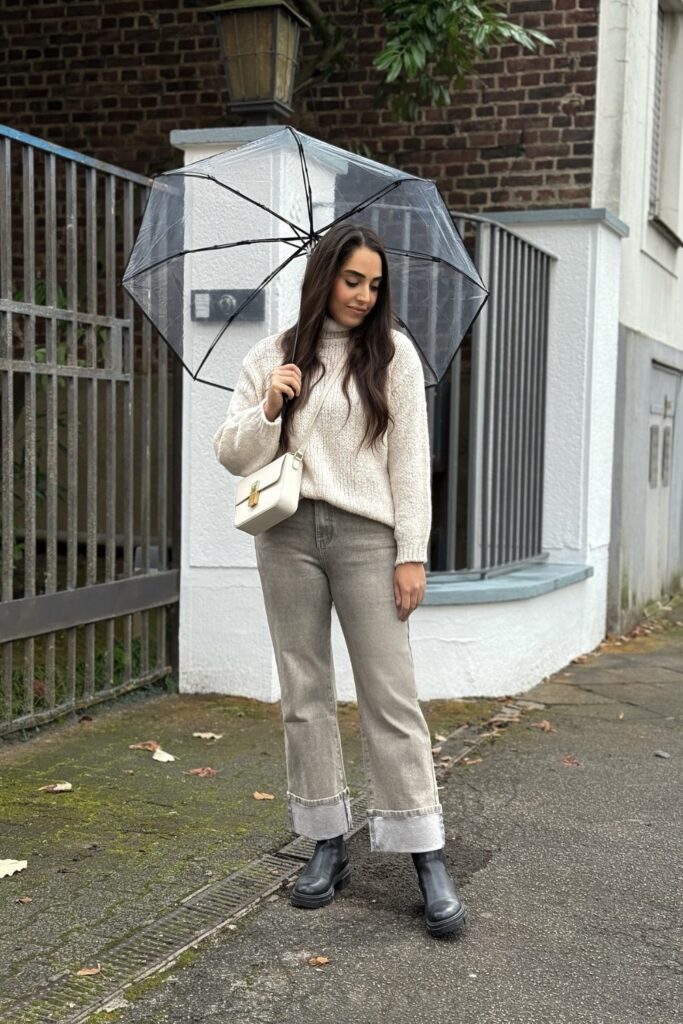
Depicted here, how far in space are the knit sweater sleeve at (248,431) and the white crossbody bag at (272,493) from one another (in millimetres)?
47

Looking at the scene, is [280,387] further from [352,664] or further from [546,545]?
[546,545]

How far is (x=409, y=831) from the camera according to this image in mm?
3531

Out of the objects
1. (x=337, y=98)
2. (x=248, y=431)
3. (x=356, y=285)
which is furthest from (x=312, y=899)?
(x=337, y=98)

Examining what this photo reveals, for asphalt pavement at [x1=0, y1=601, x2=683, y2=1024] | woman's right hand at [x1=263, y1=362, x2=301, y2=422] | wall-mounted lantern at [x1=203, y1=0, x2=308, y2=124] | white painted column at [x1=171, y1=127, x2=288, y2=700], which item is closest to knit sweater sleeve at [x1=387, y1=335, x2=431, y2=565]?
woman's right hand at [x1=263, y1=362, x2=301, y2=422]

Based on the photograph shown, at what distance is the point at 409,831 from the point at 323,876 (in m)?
0.31

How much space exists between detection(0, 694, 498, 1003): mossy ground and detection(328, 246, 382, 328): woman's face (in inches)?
65.9

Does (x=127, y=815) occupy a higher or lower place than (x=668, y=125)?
lower

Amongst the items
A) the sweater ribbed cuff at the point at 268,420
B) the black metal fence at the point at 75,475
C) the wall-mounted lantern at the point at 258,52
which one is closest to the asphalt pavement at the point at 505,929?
the sweater ribbed cuff at the point at 268,420

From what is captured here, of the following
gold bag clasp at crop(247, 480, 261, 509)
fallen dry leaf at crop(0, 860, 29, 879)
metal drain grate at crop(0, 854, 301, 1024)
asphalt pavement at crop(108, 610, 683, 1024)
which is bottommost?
asphalt pavement at crop(108, 610, 683, 1024)

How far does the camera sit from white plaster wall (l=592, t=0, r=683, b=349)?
24.9 ft

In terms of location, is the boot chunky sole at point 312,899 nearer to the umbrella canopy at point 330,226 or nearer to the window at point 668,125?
the umbrella canopy at point 330,226

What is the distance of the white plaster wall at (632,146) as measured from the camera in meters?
7.60

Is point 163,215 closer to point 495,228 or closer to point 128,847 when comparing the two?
point 128,847

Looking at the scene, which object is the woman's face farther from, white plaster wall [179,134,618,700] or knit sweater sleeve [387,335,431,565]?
white plaster wall [179,134,618,700]
